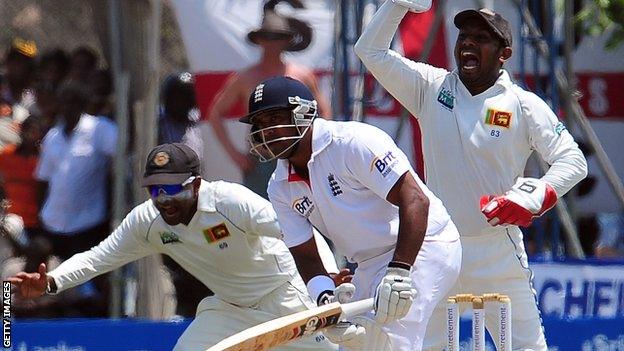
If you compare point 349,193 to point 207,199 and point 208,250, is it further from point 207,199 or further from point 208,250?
point 208,250

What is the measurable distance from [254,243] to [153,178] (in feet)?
2.12

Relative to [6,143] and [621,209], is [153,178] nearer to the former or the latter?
[6,143]

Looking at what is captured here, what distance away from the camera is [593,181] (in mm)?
10789

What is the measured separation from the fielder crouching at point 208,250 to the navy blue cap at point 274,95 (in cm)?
139

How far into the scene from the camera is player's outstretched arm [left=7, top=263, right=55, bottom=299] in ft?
24.4

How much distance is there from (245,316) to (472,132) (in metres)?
1.55

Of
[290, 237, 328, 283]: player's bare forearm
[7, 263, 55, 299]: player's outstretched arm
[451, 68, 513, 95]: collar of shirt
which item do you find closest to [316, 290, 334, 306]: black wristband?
[290, 237, 328, 283]: player's bare forearm

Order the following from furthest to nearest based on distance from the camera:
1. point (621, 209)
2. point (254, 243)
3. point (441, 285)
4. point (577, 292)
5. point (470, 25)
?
point (621, 209) → point (577, 292) → point (254, 243) → point (470, 25) → point (441, 285)

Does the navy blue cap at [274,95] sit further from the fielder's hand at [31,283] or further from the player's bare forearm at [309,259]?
the fielder's hand at [31,283]

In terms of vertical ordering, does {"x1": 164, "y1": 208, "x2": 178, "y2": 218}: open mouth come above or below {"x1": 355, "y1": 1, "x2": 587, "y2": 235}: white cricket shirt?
below

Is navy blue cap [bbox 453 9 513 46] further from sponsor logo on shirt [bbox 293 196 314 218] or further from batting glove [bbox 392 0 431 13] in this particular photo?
sponsor logo on shirt [bbox 293 196 314 218]

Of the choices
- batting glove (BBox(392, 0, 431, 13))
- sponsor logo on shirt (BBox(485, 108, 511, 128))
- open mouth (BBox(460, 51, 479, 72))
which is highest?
batting glove (BBox(392, 0, 431, 13))

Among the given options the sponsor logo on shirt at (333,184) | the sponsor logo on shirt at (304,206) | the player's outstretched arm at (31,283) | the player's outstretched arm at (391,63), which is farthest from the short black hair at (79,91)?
the sponsor logo on shirt at (333,184)

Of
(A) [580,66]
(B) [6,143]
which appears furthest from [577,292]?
(B) [6,143]
